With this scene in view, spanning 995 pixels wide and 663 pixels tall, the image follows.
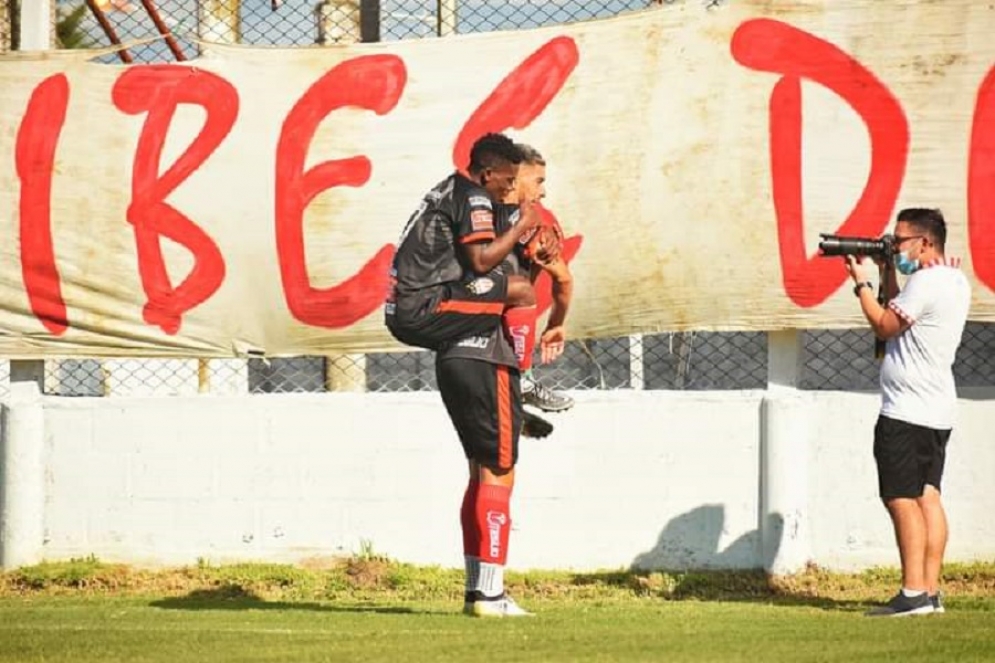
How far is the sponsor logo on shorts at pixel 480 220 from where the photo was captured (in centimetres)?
906

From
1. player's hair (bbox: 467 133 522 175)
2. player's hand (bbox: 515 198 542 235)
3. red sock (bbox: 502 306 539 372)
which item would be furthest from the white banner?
player's hand (bbox: 515 198 542 235)

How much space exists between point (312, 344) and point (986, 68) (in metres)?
4.28

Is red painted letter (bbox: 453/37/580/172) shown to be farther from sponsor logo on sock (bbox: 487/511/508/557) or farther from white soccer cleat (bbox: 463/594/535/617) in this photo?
white soccer cleat (bbox: 463/594/535/617)

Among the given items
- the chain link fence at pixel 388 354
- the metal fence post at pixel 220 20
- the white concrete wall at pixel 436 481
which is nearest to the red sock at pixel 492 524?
the white concrete wall at pixel 436 481

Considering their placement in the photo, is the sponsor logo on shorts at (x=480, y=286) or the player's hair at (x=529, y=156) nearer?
the sponsor logo on shorts at (x=480, y=286)

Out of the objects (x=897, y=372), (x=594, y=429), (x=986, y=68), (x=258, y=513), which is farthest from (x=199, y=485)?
(x=986, y=68)

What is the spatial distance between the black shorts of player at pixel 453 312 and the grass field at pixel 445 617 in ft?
4.34

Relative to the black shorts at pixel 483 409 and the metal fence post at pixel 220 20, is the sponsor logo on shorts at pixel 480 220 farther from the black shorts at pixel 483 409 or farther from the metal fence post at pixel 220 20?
the metal fence post at pixel 220 20

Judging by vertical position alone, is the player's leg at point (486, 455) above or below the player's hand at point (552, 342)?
below

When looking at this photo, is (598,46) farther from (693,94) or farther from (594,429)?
(594,429)

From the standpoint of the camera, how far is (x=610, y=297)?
11.6 metres

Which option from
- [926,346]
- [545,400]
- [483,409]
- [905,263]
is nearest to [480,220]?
[483,409]

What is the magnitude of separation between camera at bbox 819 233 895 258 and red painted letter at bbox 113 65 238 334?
13.6 ft

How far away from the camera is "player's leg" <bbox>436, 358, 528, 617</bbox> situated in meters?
9.09
